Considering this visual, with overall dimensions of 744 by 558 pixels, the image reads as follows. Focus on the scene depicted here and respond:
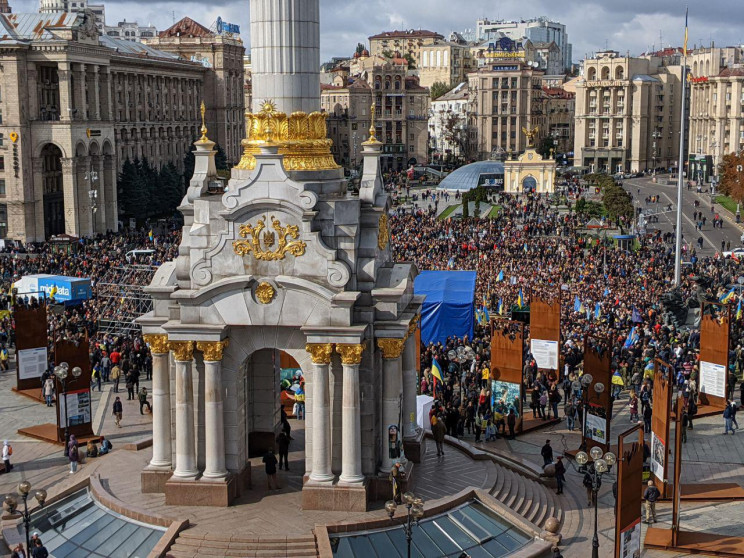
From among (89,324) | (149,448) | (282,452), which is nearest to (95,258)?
(89,324)

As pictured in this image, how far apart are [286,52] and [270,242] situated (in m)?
5.39

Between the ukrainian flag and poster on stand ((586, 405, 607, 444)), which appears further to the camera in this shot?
the ukrainian flag

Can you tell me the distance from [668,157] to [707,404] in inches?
5873

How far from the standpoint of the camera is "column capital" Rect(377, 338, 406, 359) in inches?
1084

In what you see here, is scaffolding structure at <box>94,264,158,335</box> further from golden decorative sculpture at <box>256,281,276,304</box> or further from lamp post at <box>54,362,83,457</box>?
golden decorative sculpture at <box>256,281,276,304</box>

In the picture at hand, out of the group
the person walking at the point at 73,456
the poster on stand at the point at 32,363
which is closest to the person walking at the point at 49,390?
the poster on stand at the point at 32,363

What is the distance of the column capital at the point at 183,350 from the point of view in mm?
27141

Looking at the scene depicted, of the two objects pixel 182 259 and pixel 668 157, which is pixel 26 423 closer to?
pixel 182 259

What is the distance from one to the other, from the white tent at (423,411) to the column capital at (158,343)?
373 inches

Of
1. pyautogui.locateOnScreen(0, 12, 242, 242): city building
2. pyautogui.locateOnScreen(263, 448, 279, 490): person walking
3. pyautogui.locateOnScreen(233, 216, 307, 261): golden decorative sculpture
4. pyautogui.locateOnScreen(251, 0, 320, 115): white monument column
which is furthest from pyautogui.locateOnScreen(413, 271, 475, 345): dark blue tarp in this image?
pyautogui.locateOnScreen(0, 12, 242, 242): city building

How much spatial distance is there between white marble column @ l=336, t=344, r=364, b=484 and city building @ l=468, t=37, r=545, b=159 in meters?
157

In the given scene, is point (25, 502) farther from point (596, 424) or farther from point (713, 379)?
point (713, 379)

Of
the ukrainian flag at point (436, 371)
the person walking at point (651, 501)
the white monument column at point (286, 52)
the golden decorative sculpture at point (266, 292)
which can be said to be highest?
the white monument column at point (286, 52)

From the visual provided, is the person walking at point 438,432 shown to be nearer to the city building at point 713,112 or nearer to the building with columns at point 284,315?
the building with columns at point 284,315
